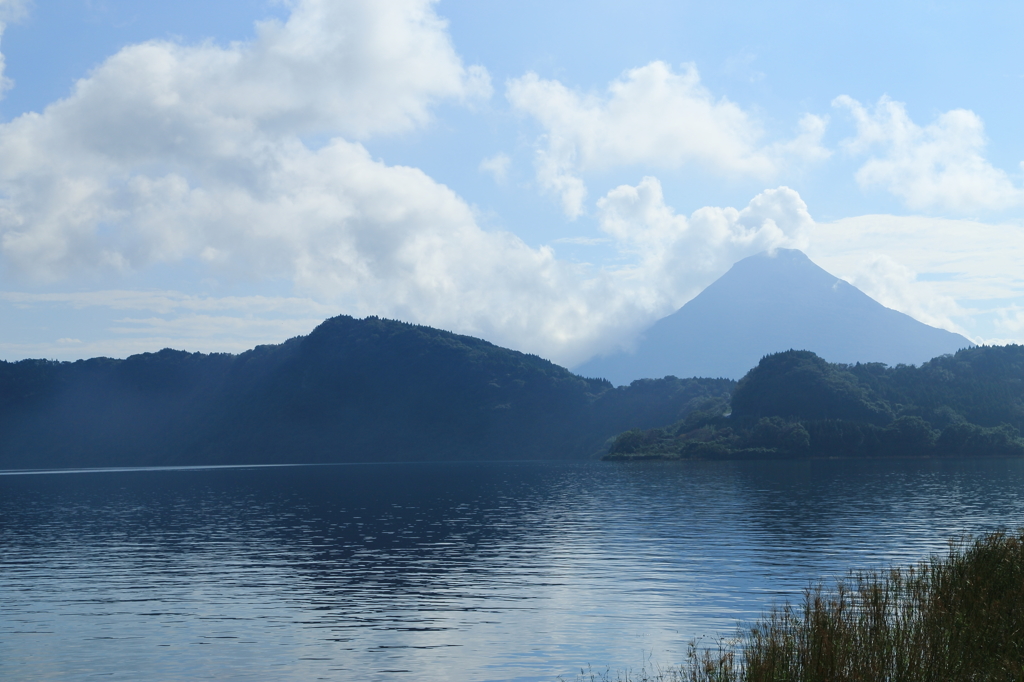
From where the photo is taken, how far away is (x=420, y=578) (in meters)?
47.3

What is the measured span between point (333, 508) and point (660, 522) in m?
44.6

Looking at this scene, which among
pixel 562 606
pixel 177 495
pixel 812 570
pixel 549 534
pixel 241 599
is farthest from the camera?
pixel 177 495

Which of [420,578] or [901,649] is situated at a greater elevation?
[901,649]

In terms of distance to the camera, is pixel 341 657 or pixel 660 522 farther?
pixel 660 522

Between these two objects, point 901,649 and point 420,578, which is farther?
point 420,578

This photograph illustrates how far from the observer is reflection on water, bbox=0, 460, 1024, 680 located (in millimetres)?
29688

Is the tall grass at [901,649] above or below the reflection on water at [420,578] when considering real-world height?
above

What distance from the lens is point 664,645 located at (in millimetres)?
30078

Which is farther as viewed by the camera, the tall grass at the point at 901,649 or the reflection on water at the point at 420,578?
the reflection on water at the point at 420,578

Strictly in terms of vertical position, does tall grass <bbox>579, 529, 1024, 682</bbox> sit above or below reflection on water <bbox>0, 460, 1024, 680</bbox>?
above

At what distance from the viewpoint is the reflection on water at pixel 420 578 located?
29.7 meters

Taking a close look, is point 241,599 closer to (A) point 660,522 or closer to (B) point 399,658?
(B) point 399,658

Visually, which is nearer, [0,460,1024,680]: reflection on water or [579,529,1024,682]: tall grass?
[579,529,1024,682]: tall grass

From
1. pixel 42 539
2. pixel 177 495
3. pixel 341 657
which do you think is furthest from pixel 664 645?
pixel 177 495
